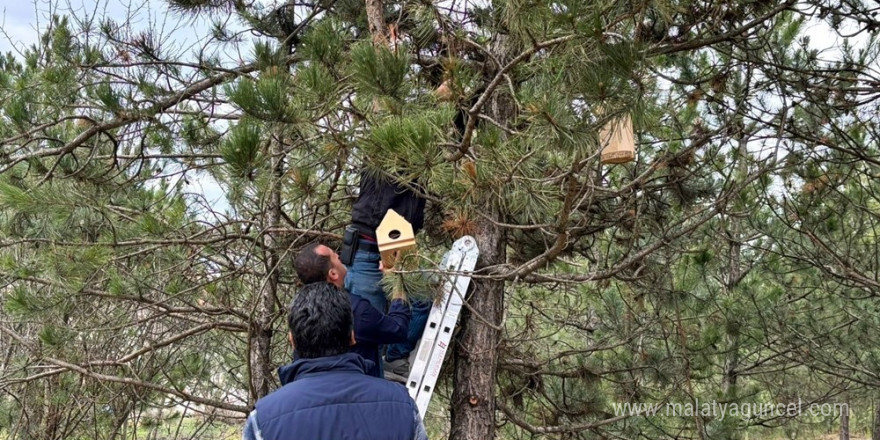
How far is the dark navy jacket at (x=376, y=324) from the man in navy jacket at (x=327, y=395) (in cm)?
70

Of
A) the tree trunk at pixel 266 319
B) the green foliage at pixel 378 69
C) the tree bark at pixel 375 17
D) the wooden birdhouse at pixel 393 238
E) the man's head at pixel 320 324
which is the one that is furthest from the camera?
the tree trunk at pixel 266 319

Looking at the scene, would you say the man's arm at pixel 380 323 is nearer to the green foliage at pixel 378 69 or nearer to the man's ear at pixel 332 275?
the man's ear at pixel 332 275

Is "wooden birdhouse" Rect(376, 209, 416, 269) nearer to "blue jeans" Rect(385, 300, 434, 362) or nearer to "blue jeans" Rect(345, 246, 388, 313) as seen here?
"blue jeans" Rect(345, 246, 388, 313)

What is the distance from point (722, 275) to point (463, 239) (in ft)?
12.2

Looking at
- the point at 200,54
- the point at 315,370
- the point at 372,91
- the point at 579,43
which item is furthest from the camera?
the point at 200,54

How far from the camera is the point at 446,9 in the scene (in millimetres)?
3195

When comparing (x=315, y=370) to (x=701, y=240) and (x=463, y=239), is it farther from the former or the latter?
(x=701, y=240)

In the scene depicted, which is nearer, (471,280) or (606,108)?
(606,108)

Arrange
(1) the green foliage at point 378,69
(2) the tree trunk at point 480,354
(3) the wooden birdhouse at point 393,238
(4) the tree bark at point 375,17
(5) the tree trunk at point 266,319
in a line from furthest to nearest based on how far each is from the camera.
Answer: (5) the tree trunk at point 266,319 → (2) the tree trunk at point 480,354 → (4) the tree bark at point 375,17 → (3) the wooden birdhouse at point 393,238 → (1) the green foliage at point 378,69

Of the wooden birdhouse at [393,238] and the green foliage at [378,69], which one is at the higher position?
the green foliage at [378,69]

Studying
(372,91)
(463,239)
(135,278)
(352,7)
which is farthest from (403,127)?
(352,7)

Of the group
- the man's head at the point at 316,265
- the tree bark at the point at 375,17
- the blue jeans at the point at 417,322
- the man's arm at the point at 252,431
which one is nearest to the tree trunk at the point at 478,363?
the blue jeans at the point at 417,322

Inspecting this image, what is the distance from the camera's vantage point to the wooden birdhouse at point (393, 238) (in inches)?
102

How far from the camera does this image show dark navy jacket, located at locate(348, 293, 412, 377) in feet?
8.63
